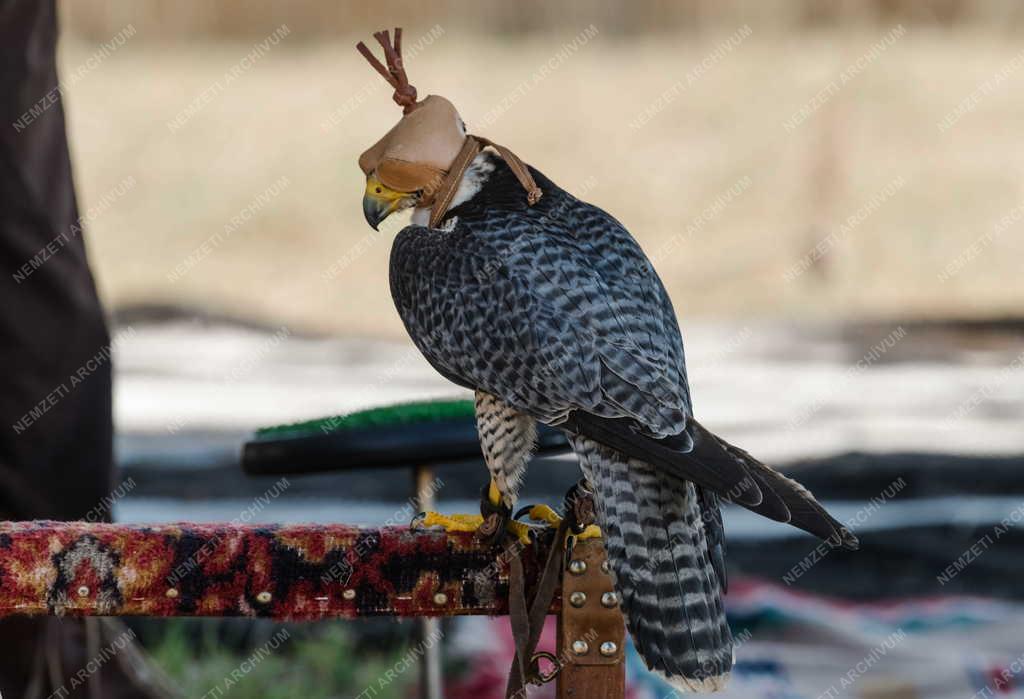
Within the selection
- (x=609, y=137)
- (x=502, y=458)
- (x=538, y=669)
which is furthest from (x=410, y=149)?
(x=609, y=137)

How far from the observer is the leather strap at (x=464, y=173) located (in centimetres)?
167

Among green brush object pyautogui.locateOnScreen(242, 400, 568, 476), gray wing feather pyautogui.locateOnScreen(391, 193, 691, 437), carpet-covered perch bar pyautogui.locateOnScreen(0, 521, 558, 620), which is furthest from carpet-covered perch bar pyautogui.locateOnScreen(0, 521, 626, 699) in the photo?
green brush object pyautogui.locateOnScreen(242, 400, 568, 476)

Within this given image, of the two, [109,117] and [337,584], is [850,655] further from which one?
[109,117]

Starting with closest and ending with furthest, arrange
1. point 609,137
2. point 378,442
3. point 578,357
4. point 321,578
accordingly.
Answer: point 578,357 < point 321,578 < point 378,442 < point 609,137

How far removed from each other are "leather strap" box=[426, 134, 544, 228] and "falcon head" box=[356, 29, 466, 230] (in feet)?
Answer: 0.04

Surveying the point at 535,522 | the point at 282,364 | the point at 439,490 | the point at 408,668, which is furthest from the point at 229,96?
the point at 535,522

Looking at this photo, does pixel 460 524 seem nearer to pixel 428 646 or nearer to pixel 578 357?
pixel 578 357

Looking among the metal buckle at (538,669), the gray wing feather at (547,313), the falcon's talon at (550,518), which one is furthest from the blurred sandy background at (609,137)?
the metal buckle at (538,669)

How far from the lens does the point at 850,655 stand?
347 centimetres

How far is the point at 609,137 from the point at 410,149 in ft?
21.0

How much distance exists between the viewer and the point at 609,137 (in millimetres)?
7887

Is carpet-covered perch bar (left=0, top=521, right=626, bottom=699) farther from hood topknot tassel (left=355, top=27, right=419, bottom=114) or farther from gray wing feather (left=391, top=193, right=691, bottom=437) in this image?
hood topknot tassel (left=355, top=27, right=419, bottom=114)

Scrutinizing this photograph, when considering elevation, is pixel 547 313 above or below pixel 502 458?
above

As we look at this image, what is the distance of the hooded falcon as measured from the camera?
153 centimetres
